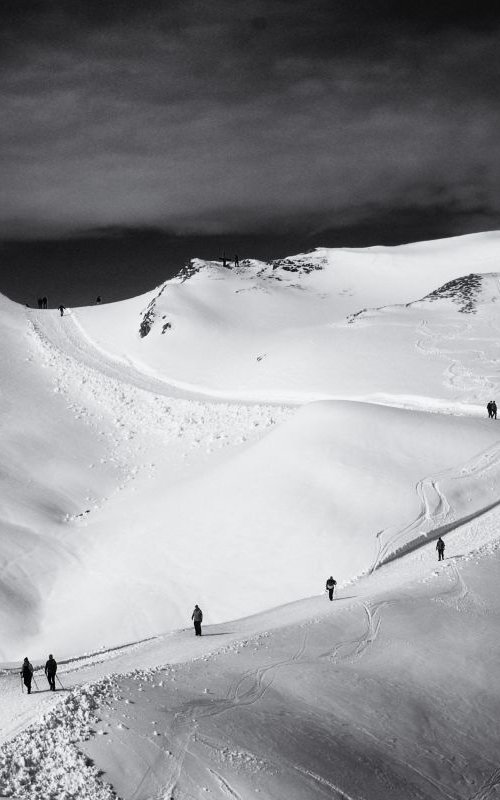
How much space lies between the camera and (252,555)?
29047 millimetres

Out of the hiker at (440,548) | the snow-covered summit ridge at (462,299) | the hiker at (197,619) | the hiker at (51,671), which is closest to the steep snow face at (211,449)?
the snow-covered summit ridge at (462,299)

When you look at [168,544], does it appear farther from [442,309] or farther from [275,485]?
[442,309]

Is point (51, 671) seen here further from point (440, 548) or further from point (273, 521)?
point (273, 521)

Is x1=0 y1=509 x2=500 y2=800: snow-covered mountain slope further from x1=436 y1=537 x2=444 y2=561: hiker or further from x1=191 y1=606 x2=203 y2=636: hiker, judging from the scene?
x1=436 y1=537 x2=444 y2=561: hiker

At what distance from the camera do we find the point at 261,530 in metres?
30.3

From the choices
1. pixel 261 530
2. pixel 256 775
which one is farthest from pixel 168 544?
pixel 256 775

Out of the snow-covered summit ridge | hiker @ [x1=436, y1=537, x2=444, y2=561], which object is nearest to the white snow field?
the snow-covered summit ridge

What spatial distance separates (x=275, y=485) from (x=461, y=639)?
12265 millimetres

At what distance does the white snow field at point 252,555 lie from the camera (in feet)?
47.1

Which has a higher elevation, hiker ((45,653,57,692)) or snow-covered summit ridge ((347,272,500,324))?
snow-covered summit ridge ((347,272,500,324))

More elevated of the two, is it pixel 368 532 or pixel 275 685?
pixel 368 532

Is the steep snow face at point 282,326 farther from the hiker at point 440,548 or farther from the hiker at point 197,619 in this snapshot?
the hiker at point 197,619

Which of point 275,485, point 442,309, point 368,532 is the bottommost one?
point 368,532

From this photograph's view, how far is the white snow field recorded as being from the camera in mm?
14347
